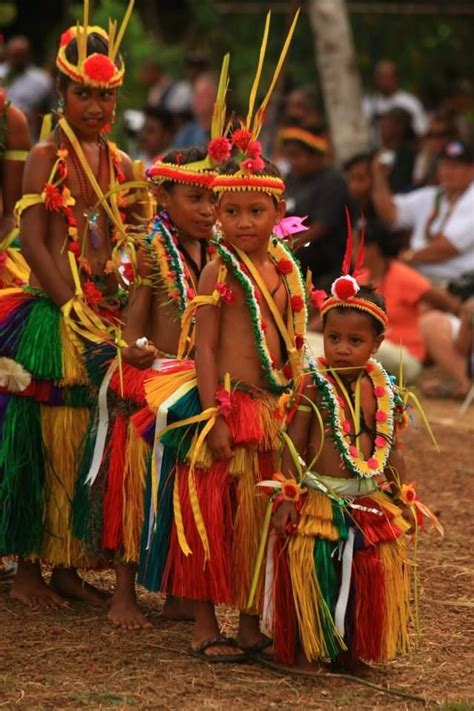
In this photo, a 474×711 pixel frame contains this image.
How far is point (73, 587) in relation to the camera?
559 centimetres

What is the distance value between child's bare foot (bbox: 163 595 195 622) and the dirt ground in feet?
0.15

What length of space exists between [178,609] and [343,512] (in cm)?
104

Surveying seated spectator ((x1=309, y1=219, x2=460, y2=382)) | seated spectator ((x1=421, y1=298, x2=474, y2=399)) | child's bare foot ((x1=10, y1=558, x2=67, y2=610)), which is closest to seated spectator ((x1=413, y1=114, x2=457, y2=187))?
seated spectator ((x1=309, y1=219, x2=460, y2=382))

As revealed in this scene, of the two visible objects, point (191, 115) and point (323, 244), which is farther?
point (191, 115)

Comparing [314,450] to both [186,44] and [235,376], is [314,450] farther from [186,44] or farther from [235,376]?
[186,44]

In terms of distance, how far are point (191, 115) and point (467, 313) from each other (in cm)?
639

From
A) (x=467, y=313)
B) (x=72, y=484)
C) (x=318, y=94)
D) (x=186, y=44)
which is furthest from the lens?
(x=186, y=44)

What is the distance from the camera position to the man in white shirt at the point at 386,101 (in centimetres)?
1633

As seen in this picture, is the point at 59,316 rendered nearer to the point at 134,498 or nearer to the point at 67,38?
the point at 134,498

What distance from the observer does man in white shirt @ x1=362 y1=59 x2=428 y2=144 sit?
16.3 metres

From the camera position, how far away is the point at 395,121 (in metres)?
14.9

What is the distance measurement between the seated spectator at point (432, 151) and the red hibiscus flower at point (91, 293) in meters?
8.70

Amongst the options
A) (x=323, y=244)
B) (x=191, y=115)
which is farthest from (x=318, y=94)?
(x=323, y=244)

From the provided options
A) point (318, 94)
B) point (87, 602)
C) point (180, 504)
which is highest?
point (318, 94)
